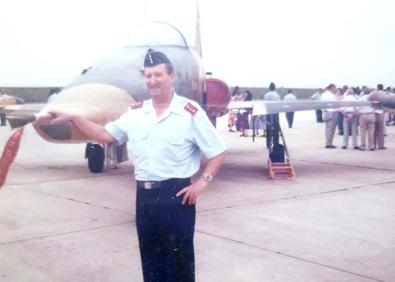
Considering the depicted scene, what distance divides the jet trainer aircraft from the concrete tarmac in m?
1.20

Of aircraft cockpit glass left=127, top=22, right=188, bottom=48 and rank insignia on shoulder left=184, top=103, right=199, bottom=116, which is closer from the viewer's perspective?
rank insignia on shoulder left=184, top=103, right=199, bottom=116

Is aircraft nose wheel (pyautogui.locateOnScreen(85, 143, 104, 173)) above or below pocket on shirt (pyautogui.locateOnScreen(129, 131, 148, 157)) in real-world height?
below

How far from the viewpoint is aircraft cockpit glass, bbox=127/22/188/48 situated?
10.9 m

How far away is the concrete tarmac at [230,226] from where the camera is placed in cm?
537

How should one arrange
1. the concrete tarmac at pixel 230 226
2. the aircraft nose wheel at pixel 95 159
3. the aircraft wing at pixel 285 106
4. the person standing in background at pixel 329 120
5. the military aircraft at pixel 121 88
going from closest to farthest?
the concrete tarmac at pixel 230 226 → the military aircraft at pixel 121 88 → the aircraft wing at pixel 285 106 → the aircraft nose wheel at pixel 95 159 → the person standing in background at pixel 329 120

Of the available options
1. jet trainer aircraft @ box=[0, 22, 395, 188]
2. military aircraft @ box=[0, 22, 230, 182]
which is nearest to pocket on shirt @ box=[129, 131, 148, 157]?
jet trainer aircraft @ box=[0, 22, 395, 188]

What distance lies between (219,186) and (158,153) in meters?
6.41

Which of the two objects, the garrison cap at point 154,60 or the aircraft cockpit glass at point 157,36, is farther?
the aircraft cockpit glass at point 157,36

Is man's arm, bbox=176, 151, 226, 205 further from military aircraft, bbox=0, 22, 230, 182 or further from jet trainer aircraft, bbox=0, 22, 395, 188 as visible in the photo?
military aircraft, bbox=0, 22, 230, 182

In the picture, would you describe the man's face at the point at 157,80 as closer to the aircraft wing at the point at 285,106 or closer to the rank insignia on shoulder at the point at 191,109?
the rank insignia on shoulder at the point at 191,109

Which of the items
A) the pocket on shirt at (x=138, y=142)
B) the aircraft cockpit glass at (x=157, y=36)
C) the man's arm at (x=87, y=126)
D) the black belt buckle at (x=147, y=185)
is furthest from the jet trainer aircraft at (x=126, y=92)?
the black belt buckle at (x=147, y=185)

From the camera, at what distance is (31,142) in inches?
808

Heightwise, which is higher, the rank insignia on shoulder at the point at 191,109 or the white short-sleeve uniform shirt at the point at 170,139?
the rank insignia on shoulder at the point at 191,109

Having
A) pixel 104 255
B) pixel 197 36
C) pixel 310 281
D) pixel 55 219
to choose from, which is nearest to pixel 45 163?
pixel 197 36
